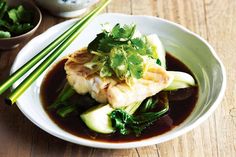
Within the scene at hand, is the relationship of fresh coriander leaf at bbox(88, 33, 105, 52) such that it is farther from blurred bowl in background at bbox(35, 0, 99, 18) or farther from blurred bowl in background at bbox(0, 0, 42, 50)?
blurred bowl in background at bbox(35, 0, 99, 18)

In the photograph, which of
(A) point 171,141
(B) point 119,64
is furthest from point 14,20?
(A) point 171,141

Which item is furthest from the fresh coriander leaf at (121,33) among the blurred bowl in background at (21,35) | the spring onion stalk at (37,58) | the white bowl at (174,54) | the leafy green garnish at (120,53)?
the blurred bowl in background at (21,35)

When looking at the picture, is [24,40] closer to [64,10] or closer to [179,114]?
[64,10]

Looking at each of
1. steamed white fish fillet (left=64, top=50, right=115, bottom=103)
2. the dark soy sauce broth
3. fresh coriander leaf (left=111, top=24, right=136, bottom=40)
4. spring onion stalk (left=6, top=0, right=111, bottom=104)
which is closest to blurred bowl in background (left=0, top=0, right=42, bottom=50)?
the dark soy sauce broth

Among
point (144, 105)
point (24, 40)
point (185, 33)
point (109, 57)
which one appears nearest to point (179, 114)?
point (144, 105)

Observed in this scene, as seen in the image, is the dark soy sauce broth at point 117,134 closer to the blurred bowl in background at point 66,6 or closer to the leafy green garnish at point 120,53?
the leafy green garnish at point 120,53

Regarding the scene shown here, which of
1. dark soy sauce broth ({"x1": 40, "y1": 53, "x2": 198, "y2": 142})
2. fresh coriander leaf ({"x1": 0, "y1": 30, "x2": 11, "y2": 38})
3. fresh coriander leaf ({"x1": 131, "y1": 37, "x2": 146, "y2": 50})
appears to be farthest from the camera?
fresh coriander leaf ({"x1": 0, "y1": 30, "x2": 11, "y2": 38})
